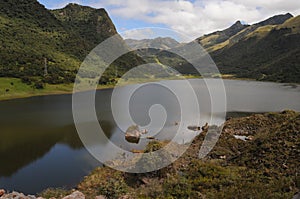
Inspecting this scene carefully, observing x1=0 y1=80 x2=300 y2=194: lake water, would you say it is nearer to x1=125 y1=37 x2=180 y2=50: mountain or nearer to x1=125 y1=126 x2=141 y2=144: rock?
x1=125 y1=126 x2=141 y2=144: rock

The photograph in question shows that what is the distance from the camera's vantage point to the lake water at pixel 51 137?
20.8 meters

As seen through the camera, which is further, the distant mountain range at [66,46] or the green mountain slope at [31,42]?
the distant mountain range at [66,46]

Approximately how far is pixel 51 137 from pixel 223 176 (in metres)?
22.2

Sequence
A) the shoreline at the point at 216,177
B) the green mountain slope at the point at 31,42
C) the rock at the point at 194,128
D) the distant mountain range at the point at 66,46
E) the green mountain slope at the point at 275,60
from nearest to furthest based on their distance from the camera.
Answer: the shoreline at the point at 216,177 → the rock at the point at 194,128 → the green mountain slope at the point at 31,42 → the distant mountain range at the point at 66,46 → the green mountain slope at the point at 275,60

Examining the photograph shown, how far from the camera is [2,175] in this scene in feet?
68.8

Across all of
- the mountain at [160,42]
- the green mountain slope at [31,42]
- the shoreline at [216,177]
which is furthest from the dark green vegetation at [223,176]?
the green mountain slope at [31,42]

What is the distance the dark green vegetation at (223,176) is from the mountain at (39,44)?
54754 mm

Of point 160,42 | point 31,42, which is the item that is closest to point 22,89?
point 160,42

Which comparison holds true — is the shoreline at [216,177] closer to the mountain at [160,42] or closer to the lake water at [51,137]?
the lake water at [51,137]

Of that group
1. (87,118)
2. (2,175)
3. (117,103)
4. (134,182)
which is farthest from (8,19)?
(134,182)

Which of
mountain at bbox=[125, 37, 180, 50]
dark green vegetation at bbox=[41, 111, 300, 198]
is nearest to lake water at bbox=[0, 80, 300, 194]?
dark green vegetation at bbox=[41, 111, 300, 198]

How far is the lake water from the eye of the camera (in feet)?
68.3

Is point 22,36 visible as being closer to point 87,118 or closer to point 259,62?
point 87,118

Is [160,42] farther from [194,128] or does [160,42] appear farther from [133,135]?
[133,135]
